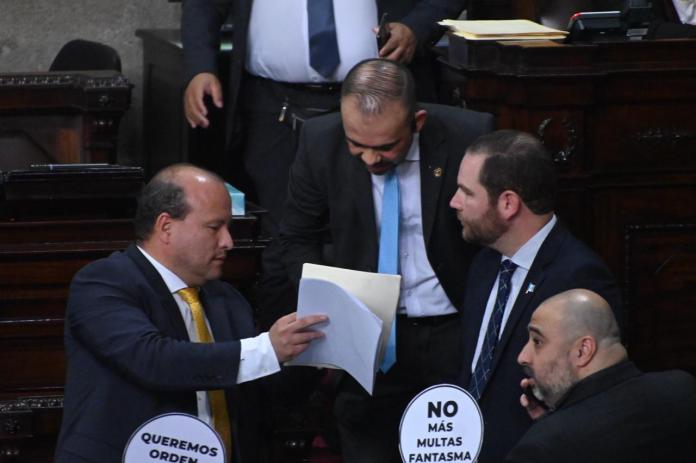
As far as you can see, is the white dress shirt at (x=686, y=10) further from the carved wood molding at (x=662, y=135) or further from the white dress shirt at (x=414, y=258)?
the white dress shirt at (x=414, y=258)

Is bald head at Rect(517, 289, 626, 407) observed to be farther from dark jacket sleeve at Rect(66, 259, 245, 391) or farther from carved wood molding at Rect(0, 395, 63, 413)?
carved wood molding at Rect(0, 395, 63, 413)

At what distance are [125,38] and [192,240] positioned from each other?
12.4 ft

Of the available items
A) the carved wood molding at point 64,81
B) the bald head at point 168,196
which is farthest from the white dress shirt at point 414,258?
the carved wood molding at point 64,81

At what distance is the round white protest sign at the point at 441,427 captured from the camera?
337cm

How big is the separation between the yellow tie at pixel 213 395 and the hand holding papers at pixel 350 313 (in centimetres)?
23

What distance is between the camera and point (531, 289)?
3955 mm

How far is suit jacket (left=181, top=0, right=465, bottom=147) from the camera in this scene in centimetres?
518

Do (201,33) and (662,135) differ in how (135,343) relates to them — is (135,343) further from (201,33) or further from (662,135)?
(662,135)

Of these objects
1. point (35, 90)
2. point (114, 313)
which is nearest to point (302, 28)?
point (35, 90)

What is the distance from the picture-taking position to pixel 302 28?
17.0 ft

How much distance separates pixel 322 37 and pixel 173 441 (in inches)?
83.2

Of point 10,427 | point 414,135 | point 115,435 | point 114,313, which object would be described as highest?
point 414,135

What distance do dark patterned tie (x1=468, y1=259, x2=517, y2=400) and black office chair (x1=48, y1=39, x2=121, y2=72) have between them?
284 centimetres

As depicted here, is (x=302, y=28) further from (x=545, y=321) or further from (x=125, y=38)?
(x=125, y=38)
